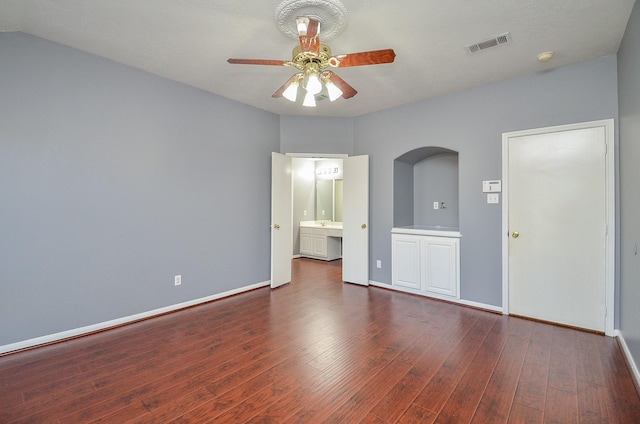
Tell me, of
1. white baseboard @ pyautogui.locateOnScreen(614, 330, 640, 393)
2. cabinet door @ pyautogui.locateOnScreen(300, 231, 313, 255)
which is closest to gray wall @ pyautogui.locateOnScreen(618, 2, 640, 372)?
white baseboard @ pyautogui.locateOnScreen(614, 330, 640, 393)

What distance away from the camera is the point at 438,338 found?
2.84 metres

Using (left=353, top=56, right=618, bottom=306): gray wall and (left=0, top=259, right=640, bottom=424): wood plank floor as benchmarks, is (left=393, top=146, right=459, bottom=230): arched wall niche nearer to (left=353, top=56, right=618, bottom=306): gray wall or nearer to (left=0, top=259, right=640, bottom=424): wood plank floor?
(left=353, top=56, right=618, bottom=306): gray wall

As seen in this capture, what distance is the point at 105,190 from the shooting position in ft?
9.87

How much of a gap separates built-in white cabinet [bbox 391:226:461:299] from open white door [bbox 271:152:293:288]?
169 centimetres

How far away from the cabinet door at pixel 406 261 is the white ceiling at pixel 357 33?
7.14ft

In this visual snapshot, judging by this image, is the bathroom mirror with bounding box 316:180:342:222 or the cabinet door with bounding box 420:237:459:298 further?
the bathroom mirror with bounding box 316:180:342:222

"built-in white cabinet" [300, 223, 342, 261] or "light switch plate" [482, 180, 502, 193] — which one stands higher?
"light switch plate" [482, 180, 502, 193]

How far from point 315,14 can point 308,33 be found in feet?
0.73

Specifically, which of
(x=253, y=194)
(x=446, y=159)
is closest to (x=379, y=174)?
(x=446, y=159)

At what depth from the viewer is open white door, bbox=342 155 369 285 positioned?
470cm

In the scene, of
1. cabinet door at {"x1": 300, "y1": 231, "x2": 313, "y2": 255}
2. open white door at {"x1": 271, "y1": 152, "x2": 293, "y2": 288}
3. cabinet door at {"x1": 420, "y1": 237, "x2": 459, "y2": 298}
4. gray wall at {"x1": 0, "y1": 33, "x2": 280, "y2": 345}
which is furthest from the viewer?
cabinet door at {"x1": 300, "y1": 231, "x2": 313, "y2": 255}

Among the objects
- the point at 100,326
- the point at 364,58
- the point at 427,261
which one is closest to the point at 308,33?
→ the point at 364,58

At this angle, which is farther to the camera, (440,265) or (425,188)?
(425,188)

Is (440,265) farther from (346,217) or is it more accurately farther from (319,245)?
(319,245)
